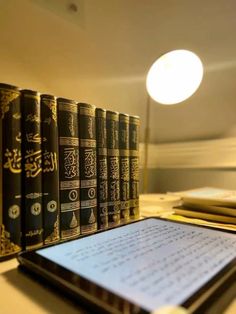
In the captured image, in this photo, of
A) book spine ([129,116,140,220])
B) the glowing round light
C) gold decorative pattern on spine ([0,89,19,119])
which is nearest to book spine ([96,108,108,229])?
book spine ([129,116,140,220])

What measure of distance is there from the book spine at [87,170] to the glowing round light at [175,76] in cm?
37

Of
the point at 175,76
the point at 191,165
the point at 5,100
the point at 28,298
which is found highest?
the point at 175,76

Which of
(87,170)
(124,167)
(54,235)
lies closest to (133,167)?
(124,167)

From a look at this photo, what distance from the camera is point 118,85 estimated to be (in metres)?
1.01

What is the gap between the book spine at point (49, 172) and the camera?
1.49 ft

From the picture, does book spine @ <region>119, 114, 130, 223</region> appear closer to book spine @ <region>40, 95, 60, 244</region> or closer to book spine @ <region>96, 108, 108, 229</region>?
book spine @ <region>96, 108, 108, 229</region>

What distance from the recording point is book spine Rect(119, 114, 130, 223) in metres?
0.62

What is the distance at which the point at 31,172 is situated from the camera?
436 millimetres

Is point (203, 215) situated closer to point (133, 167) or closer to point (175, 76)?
point (133, 167)

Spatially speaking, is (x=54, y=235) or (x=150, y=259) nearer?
(x=150, y=259)

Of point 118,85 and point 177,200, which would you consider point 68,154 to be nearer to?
point 177,200

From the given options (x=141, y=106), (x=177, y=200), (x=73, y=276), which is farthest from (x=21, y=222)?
(x=141, y=106)

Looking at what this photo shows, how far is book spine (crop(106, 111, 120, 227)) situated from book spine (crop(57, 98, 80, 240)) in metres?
0.10

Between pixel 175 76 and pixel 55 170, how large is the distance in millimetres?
547
